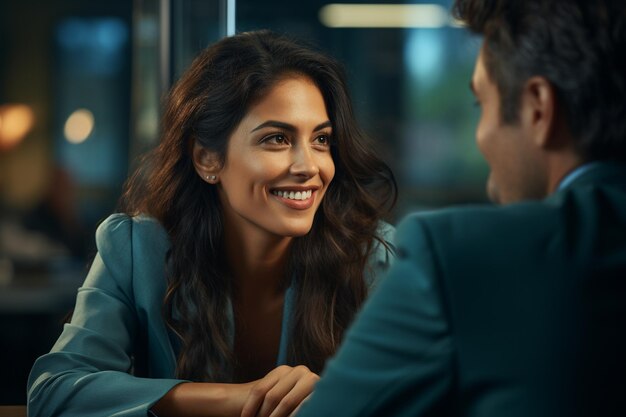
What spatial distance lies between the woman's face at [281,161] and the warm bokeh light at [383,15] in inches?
68.6

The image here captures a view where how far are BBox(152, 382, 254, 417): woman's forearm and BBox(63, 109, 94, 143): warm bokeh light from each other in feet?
9.48

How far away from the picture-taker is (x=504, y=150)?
0.99m

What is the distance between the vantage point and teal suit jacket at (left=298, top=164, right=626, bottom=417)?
82cm

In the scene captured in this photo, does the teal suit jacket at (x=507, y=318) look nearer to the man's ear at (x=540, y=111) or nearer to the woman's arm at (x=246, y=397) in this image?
the man's ear at (x=540, y=111)

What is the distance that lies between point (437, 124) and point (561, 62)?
266cm

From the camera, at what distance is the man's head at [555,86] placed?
0.93 metres

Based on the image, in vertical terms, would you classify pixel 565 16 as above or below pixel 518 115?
above

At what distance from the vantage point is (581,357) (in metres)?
0.81

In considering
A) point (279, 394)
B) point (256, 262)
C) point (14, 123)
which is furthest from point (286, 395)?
point (14, 123)

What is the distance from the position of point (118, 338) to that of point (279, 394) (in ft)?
1.52

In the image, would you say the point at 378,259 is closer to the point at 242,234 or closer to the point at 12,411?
the point at 242,234

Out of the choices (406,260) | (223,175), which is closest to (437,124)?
(223,175)

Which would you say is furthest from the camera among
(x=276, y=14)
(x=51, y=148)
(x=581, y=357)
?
(x=51, y=148)

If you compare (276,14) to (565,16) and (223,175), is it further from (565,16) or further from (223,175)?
(565,16)
